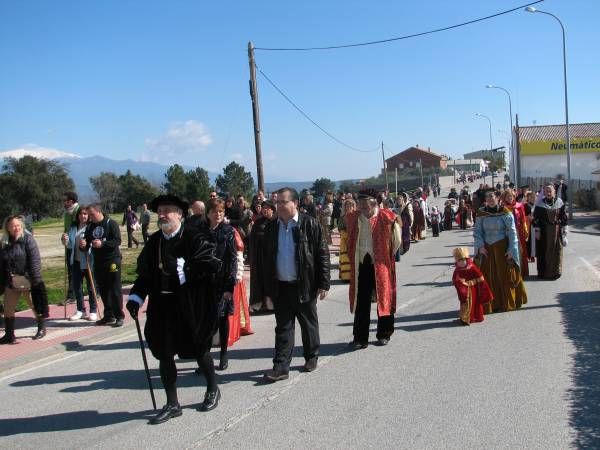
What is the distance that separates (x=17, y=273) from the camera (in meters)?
8.19

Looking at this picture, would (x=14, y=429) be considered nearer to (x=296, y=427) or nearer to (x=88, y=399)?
(x=88, y=399)

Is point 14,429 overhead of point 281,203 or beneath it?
beneath

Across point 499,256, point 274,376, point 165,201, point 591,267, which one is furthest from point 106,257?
point 591,267

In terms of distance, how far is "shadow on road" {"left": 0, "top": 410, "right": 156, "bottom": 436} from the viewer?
510cm

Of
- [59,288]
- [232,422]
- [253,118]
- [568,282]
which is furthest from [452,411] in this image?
[253,118]

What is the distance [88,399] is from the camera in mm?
5824

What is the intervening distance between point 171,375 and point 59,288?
928 centimetres

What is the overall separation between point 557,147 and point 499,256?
60.1 m

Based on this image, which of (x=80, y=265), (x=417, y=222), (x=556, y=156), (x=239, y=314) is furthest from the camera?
(x=556, y=156)

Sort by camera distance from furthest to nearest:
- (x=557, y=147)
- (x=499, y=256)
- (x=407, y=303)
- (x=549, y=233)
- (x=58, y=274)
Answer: (x=557, y=147), (x=58, y=274), (x=549, y=233), (x=407, y=303), (x=499, y=256)

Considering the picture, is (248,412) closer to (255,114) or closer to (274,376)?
(274,376)

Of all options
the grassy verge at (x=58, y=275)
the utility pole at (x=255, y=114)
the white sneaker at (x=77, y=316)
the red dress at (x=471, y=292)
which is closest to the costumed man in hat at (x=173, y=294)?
the red dress at (x=471, y=292)

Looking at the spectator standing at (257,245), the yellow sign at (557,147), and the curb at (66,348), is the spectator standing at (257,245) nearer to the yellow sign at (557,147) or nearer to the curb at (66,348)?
the curb at (66,348)

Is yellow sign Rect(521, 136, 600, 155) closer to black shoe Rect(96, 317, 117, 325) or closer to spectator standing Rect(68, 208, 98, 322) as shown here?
spectator standing Rect(68, 208, 98, 322)
